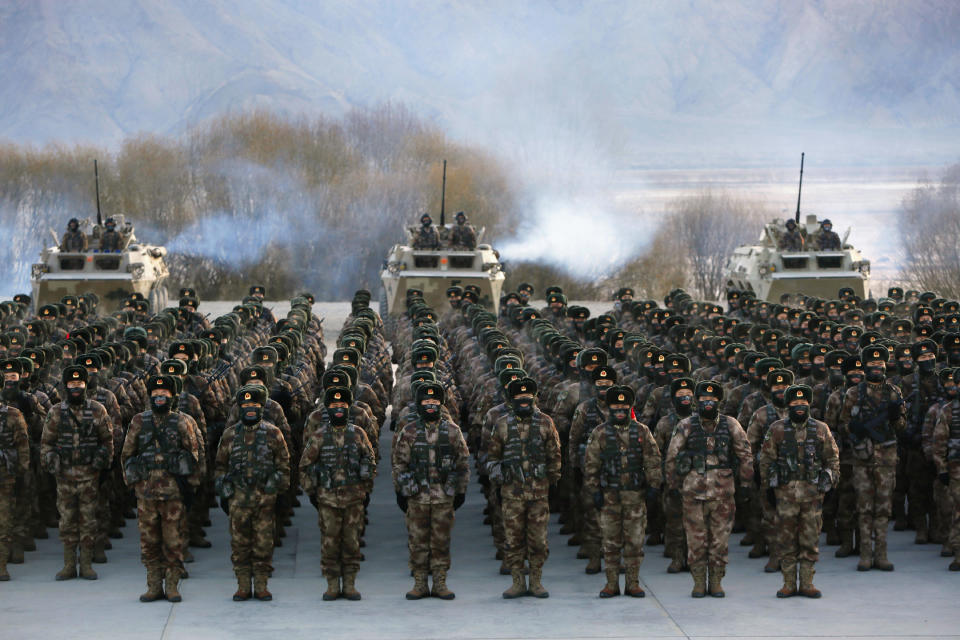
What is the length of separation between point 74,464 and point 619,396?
3.94m

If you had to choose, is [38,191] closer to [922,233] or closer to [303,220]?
[303,220]

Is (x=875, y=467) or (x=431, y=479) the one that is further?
(x=875, y=467)

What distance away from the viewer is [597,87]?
319 ft

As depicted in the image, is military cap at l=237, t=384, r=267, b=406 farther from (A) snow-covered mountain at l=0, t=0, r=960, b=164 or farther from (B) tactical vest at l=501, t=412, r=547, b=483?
(A) snow-covered mountain at l=0, t=0, r=960, b=164

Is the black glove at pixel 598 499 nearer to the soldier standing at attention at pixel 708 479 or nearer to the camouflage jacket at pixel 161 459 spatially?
the soldier standing at attention at pixel 708 479

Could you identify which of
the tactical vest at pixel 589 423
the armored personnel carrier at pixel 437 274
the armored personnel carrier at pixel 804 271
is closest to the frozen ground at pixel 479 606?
the tactical vest at pixel 589 423

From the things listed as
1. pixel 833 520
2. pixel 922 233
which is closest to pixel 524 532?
pixel 833 520

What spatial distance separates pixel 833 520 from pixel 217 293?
121 ft

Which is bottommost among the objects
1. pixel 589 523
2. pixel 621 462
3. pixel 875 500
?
pixel 589 523

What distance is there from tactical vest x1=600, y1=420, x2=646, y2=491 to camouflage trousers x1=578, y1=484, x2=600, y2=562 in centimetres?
55

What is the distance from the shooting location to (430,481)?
1084 centimetres

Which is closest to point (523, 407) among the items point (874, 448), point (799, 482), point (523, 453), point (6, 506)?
point (523, 453)

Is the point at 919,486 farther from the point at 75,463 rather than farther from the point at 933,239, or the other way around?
the point at 933,239

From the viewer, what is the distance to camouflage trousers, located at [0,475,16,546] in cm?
1139
